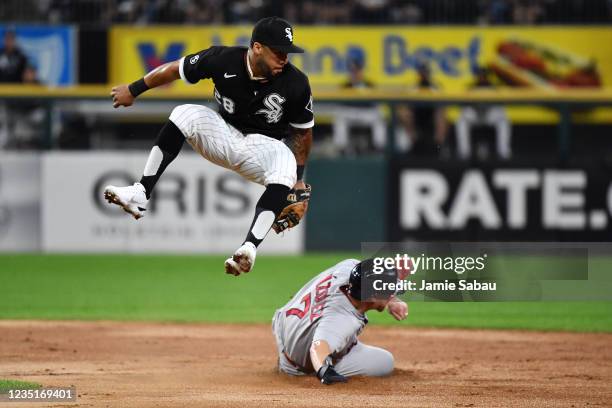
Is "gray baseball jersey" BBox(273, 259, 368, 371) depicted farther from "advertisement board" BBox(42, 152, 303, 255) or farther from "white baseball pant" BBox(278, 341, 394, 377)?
"advertisement board" BBox(42, 152, 303, 255)

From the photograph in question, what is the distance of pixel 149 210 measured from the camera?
15820 mm

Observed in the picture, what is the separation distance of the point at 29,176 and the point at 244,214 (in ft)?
10.5

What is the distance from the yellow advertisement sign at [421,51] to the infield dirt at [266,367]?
10280 millimetres

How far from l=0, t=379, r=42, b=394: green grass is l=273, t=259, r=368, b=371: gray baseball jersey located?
1757 mm

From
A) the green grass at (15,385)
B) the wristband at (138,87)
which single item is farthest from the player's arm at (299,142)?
the green grass at (15,385)

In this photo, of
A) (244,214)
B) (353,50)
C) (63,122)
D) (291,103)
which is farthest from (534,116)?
(291,103)

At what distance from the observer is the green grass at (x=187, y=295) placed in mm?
11758

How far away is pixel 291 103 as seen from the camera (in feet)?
26.0

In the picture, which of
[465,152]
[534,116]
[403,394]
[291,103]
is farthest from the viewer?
[534,116]

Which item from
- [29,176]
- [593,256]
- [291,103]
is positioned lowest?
[593,256]

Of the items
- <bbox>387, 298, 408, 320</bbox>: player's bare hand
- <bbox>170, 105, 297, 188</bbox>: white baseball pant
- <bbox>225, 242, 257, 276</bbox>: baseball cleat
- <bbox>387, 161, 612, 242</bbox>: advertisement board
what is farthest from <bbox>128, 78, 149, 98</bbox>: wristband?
<bbox>387, 161, 612, 242</bbox>: advertisement board

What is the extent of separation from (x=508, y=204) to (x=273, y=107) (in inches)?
335

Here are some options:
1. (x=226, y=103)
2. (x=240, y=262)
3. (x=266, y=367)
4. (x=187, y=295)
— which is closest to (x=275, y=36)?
(x=226, y=103)

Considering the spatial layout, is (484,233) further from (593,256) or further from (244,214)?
(244,214)
